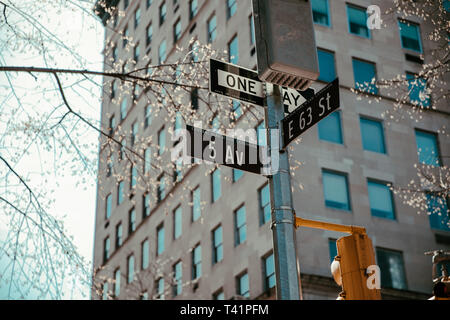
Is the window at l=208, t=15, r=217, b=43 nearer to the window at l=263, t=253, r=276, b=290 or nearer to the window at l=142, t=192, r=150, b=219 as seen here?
Answer: the window at l=142, t=192, r=150, b=219

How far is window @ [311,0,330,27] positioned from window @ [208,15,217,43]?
7.30m

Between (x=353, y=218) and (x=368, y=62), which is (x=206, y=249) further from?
(x=368, y=62)

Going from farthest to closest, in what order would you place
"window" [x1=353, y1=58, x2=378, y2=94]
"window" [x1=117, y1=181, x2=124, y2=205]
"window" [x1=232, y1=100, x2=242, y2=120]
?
"window" [x1=117, y1=181, x2=124, y2=205] < "window" [x1=353, y1=58, x2=378, y2=94] < "window" [x1=232, y1=100, x2=242, y2=120]

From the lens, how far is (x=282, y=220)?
6.12 metres

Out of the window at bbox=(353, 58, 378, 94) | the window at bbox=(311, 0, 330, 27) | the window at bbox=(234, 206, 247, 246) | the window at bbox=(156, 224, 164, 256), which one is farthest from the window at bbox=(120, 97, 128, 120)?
the window at bbox=(353, 58, 378, 94)

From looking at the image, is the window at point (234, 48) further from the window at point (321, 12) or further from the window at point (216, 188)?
the window at point (216, 188)

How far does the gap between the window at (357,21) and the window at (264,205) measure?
33.1 feet

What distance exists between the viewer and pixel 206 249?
35812 mm

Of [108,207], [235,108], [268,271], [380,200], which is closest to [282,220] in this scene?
[235,108]

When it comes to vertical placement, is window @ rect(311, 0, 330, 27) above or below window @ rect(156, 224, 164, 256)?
above

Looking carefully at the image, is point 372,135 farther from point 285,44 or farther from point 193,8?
point 285,44

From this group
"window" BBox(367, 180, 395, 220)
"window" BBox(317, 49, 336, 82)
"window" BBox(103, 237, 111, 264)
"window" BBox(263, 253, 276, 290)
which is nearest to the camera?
"window" BBox(263, 253, 276, 290)

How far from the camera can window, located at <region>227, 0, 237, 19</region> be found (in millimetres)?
37812

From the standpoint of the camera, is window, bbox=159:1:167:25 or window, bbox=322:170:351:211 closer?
window, bbox=322:170:351:211
